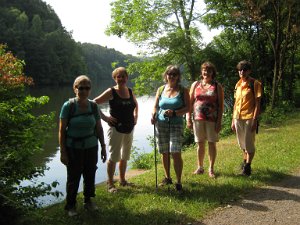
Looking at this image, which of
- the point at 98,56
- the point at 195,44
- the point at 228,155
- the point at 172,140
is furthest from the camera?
the point at 98,56

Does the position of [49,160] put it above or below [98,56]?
below

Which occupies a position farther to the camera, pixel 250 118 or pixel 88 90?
pixel 250 118

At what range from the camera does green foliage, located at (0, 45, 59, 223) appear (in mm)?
4066

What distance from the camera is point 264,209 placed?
4.87 metres

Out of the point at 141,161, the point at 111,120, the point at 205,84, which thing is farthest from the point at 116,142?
the point at 141,161

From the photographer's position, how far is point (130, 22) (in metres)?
18.6

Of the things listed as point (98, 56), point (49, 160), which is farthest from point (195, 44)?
point (98, 56)

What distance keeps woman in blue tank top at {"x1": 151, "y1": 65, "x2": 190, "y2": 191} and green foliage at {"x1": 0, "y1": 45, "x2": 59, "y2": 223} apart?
1716mm

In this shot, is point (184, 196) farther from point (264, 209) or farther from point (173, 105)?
point (173, 105)

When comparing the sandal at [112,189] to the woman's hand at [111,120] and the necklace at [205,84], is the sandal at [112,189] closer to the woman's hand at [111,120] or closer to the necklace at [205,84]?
the woman's hand at [111,120]

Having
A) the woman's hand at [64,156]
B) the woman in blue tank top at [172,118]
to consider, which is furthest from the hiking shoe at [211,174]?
the woman's hand at [64,156]

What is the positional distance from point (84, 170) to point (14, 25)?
63.8 metres

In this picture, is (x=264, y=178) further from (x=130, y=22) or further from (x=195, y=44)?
(x=130, y=22)

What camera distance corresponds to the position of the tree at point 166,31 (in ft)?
55.0
